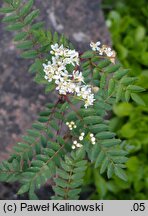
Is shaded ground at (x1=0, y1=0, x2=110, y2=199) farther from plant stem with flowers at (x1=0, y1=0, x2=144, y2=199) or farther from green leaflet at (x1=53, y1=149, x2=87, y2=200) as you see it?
green leaflet at (x1=53, y1=149, x2=87, y2=200)

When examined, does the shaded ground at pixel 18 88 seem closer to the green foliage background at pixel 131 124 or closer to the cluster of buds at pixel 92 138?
the green foliage background at pixel 131 124

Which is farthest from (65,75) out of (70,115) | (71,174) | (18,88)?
(18,88)

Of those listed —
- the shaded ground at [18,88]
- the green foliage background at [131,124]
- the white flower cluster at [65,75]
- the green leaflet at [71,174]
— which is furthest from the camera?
the green foliage background at [131,124]

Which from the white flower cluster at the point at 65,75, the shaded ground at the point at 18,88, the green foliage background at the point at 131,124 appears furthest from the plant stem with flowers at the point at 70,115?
the green foliage background at the point at 131,124

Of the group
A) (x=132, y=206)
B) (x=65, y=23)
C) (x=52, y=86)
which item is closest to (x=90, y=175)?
(x=132, y=206)

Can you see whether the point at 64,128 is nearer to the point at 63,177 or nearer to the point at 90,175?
the point at 90,175

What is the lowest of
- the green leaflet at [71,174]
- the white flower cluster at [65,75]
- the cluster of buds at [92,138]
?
the green leaflet at [71,174]

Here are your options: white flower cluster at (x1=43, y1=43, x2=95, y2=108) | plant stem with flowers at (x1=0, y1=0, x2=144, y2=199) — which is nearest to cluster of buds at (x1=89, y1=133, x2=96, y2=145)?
plant stem with flowers at (x1=0, y1=0, x2=144, y2=199)
